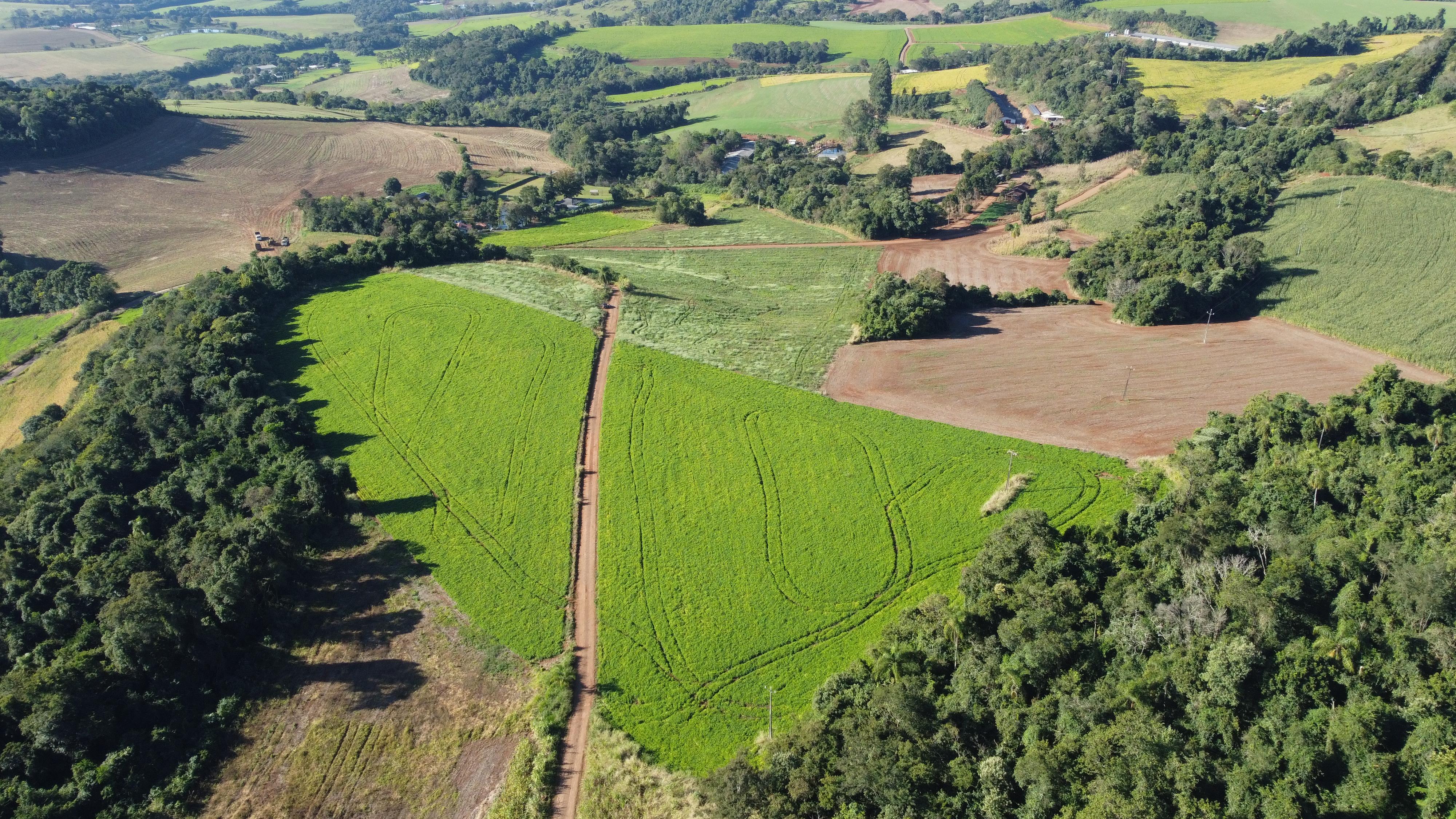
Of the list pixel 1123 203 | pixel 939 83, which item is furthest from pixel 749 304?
pixel 939 83

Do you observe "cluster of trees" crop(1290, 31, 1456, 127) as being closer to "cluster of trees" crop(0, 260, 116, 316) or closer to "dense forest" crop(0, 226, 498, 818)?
"dense forest" crop(0, 226, 498, 818)

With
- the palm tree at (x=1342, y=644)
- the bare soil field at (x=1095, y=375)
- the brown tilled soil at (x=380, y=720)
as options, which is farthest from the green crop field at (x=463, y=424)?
the palm tree at (x=1342, y=644)

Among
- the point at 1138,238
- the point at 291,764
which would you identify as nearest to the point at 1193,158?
the point at 1138,238

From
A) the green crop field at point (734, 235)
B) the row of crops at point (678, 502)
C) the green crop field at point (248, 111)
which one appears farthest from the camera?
Answer: the green crop field at point (248, 111)

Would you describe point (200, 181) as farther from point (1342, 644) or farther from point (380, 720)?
point (1342, 644)

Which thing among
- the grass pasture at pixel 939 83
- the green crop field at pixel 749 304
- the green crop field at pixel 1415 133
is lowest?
the green crop field at pixel 749 304

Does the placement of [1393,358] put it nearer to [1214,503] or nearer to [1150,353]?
[1150,353]

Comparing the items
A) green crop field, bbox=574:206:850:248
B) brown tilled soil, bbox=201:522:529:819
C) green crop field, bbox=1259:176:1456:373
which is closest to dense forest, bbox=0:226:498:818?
brown tilled soil, bbox=201:522:529:819

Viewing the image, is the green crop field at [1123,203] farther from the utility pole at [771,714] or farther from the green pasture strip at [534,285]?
the utility pole at [771,714]
